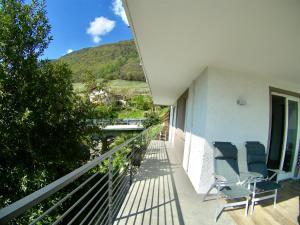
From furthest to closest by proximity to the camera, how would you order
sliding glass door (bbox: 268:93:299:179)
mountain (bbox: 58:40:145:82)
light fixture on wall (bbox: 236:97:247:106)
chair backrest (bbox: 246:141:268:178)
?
mountain (bbox: 58:40:145:82) → sliding glass door (bbox: 268:93:299:179) → light fixture on wall (bbox: 236:97:247:106) → chair backrest (bbox: 246:141:268:178)

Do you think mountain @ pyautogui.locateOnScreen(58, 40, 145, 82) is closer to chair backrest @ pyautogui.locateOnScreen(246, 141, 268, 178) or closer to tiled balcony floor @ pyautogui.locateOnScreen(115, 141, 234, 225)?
tiled balcony floor @ pyautogui.locateOnScreen(115, 141, 234, 225)

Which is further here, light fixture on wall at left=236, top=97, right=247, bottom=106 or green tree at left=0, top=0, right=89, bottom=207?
green tree at left=0, top=0, right=89, bottom=207

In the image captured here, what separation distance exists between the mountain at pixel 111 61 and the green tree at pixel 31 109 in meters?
30.5

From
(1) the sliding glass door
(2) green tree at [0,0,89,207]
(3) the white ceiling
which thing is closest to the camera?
(3) the white ceiling

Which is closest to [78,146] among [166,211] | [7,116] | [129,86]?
[7,116]

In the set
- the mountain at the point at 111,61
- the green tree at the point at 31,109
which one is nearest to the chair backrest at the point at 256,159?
the green tree at the point at 31,109

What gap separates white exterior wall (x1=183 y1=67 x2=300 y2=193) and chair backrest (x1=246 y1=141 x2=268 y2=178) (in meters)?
0.24

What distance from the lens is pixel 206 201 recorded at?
344 centimetres

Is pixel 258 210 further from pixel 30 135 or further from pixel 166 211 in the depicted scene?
pixel 30 135

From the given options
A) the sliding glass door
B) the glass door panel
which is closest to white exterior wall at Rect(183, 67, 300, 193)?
the sliding glass door

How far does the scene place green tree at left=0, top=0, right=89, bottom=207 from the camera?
4605 millimetres

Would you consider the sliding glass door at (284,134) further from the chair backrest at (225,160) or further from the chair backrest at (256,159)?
the chair backrest at (225,160)

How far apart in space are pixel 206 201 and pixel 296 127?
3250mm

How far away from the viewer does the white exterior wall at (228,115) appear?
3748 mm
